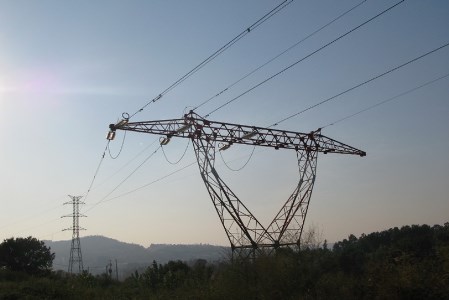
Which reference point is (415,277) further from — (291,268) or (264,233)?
(264,233)

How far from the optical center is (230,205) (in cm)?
2645

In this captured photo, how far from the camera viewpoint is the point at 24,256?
58.2 meters

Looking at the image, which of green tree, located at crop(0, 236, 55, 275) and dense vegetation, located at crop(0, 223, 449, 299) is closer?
dense vegetation, located at crop(0, 223, 449, 299)

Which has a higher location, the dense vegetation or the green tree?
the green tree

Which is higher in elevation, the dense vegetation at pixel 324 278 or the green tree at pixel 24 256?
the green tree at pixel 24 256

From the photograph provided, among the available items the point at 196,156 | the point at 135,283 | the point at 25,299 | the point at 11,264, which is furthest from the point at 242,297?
the point at 11,264

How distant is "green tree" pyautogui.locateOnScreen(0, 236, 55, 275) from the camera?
5747cm

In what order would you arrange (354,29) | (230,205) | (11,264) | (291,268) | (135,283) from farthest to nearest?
(11,264)
(135,283)
(230,205)
(291,268)
(354,29)

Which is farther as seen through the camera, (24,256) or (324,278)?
(24,256)

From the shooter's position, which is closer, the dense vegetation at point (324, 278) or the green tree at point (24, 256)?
the dense vegetation at point (324, 278)

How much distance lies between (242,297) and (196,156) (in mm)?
10727

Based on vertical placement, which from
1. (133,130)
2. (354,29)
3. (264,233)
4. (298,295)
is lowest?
(298,295)

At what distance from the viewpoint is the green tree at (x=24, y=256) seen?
57469 millimetres

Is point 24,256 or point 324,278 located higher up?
point 24,256
